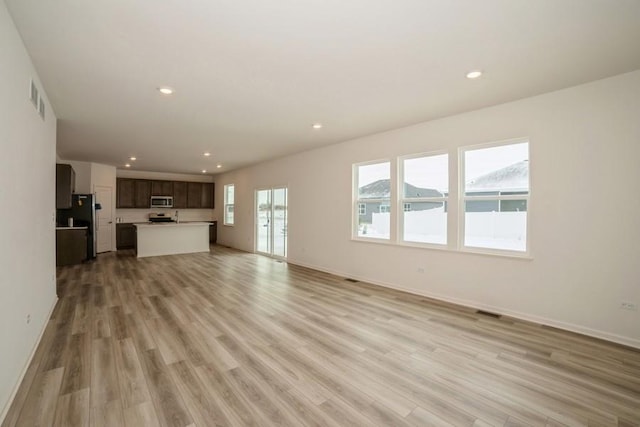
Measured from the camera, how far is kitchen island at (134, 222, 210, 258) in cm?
789

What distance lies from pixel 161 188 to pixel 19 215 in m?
8.68

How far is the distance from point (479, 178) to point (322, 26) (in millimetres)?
3102

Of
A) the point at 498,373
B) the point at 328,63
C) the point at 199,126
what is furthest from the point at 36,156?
the point at 498,373

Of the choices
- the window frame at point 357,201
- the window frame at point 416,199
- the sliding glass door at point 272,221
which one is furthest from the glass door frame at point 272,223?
the window frame at point 416,199

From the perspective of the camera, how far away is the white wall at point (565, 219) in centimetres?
296

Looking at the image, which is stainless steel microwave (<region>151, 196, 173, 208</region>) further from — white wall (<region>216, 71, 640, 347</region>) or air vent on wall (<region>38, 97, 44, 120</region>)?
white wall (<region>216, 71, 640, 347</region>)

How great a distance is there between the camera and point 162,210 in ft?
34.6

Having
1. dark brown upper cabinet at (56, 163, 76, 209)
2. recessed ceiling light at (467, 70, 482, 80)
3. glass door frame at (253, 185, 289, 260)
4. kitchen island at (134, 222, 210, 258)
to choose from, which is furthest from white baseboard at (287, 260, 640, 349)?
dark brown upper cabinet at (56, 163, 76, 209)

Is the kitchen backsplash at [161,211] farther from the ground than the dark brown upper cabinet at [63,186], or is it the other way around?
the dark brown upper cabinet at [63,186]

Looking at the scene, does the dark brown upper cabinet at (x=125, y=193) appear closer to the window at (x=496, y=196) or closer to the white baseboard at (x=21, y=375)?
the white baseboard at (x=21, y=375)

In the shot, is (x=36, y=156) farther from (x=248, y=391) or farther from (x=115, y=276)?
(x=115, y=276)

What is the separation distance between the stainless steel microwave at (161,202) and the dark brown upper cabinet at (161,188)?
146 millimetres

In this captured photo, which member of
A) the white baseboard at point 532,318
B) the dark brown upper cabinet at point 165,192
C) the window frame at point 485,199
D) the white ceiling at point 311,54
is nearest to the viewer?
the white ceiling at point 311,54

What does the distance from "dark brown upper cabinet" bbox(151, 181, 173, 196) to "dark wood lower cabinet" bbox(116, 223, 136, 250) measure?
4.60 ft
